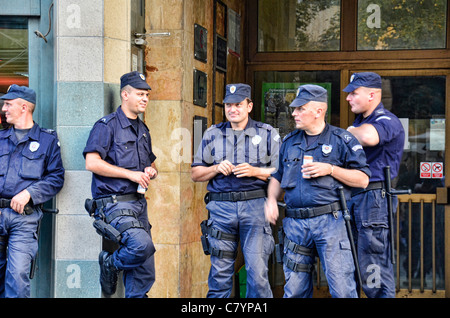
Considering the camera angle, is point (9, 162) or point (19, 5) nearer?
point (9, 162)

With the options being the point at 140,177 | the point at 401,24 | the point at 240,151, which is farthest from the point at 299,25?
the point at 140,177

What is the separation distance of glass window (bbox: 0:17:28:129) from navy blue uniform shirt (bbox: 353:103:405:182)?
3.33 m

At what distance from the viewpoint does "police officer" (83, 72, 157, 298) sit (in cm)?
606

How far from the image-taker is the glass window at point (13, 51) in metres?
7.17

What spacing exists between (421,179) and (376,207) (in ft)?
8.94

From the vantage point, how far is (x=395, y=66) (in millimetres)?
8742

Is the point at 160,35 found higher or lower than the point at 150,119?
higher

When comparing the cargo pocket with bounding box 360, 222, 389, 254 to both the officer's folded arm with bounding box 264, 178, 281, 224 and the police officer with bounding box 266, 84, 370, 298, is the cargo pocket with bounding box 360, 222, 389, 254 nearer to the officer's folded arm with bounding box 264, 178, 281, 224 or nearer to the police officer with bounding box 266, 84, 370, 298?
the police officer with bounding box 266, 84, 370, 298

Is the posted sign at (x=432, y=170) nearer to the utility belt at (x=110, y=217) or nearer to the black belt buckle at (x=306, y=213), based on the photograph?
the black belt buckle at (x=306, y=213)

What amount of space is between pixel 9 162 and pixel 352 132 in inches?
114

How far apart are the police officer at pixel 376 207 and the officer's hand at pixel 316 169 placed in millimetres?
686
